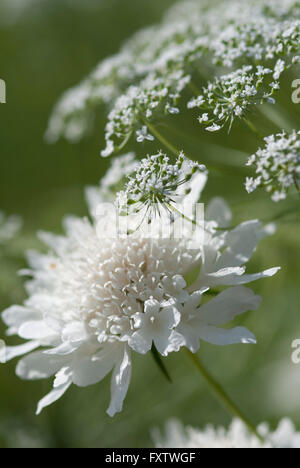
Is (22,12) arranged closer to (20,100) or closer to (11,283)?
(20,100)

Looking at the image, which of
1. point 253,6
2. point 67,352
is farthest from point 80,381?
Answer: point 253,6

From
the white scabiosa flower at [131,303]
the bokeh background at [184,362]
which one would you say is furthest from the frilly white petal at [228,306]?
the bokeh background at [184,362]

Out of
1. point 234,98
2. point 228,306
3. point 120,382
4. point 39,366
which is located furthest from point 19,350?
point 234,98

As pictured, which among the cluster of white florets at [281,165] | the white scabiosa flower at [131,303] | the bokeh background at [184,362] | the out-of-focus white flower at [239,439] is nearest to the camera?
the cluster of white florets at [281,165]

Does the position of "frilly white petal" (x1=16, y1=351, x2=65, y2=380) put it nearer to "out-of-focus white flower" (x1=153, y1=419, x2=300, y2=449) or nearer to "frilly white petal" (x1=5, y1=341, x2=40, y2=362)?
"frilly white petal" (x1=5, y1=341, x2=40, y2=362)

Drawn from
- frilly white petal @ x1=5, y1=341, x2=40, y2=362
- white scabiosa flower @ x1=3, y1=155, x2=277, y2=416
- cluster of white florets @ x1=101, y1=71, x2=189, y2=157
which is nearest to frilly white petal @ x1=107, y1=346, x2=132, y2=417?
white scabiosa flower @ x1=3, y1=155, x2=277, y2=416

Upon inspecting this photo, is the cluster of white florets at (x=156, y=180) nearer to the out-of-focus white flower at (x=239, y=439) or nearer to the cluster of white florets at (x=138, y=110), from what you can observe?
the cluster of white florets at (x=138, y=110)
